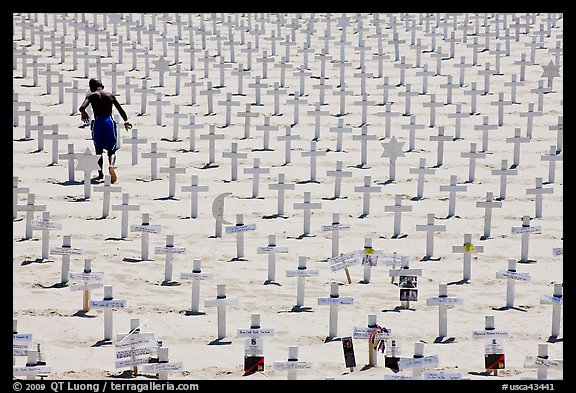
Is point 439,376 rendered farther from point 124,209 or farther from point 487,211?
point 124,209

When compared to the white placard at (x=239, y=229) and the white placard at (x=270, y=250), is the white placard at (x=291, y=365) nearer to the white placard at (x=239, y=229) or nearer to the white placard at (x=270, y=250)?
the white placard at (x=270, y=250)

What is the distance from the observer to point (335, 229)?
1421 centimetres

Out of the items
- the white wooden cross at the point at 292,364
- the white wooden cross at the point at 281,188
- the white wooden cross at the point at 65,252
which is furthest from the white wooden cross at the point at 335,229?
the white wooden cross at the point at 292,364

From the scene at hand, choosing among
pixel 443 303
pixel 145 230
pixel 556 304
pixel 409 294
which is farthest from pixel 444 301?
pixel 145 230

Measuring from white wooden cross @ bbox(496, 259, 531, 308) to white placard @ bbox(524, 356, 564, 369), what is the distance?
6.49 ft

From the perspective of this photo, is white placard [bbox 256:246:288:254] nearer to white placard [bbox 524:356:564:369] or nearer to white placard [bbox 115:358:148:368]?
white placard [bbox 115:358:148:368]

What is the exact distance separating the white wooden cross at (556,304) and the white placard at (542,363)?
1273 millimetres

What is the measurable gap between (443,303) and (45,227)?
14.3 ft

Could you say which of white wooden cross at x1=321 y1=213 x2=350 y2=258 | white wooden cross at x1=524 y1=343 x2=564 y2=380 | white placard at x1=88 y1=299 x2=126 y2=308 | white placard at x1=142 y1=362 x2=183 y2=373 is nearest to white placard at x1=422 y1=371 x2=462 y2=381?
white wooden cross at x1=524 y1=343 x2=564 y2=380

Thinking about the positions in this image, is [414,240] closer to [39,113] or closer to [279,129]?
[279,129]

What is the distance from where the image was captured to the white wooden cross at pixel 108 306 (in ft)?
39.2

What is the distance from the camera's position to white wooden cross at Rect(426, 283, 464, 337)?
1212cm

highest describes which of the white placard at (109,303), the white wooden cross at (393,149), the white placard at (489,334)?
the white wooden cross at (393,149)

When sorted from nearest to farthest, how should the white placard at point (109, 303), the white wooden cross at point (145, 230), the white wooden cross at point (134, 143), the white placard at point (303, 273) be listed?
1. the white placard at point (109, 303)
2. the white placard at point (303, 273)
3. the white wooden cross at point (145, 230)
4. the white wooden cross at point (134, 143)
